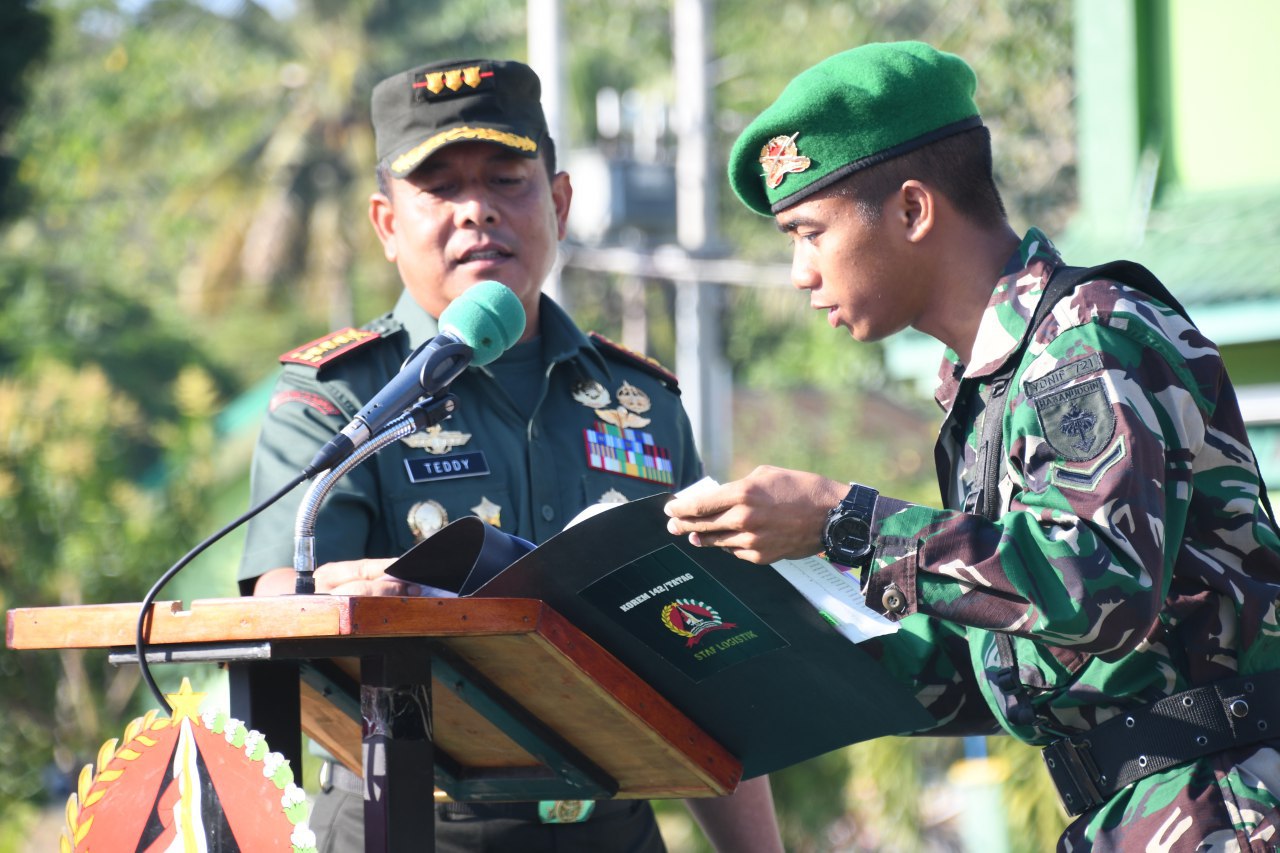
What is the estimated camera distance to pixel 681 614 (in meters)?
2.26

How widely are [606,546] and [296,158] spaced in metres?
26.9

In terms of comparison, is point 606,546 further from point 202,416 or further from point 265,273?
point 265,273

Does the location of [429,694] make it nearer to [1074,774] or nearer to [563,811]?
A: [563,811]

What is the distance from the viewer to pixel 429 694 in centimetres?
225

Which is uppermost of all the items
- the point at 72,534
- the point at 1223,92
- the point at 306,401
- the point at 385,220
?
the point at 1223,92

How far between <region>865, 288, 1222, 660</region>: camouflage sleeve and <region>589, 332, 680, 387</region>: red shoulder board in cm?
130

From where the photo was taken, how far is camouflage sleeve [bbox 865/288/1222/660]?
2.01 m

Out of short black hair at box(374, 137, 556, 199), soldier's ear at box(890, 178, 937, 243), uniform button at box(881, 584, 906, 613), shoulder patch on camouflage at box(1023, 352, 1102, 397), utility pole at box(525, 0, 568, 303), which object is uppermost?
utility pole at box(525, 0, 568, 303)

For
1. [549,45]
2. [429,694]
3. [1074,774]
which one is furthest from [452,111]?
[549,45]

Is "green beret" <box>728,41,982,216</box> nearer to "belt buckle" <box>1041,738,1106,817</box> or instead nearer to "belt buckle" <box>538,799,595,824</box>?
"belt buckle" <box>1041,738,1106,817</box>

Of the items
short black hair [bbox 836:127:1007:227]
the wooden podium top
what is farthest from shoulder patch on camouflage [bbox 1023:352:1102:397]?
the wooden podium top

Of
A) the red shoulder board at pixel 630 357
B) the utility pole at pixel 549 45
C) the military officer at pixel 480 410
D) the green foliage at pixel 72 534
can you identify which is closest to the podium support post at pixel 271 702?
the military officer at pixel 480 410

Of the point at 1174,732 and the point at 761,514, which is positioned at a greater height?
the point at 761,514

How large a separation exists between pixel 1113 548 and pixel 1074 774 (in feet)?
1.49
